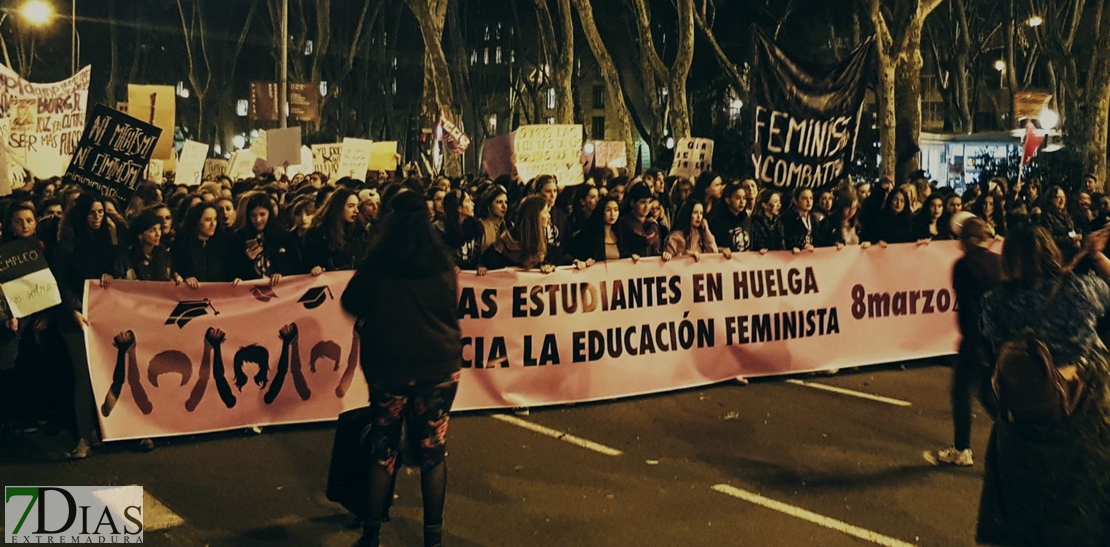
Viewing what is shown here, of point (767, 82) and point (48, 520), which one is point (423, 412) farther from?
point (767, 82)

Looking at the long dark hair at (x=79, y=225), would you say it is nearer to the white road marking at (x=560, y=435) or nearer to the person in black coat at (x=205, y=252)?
the person in black coat at (x=205, y=252)

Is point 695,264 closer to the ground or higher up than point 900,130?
closer to the ground

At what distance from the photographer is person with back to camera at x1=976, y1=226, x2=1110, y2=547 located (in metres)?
4.28

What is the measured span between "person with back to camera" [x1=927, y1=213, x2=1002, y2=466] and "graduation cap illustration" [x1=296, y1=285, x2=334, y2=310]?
4098mm

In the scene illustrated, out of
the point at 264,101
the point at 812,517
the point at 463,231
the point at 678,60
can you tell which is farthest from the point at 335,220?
the point at 264,101

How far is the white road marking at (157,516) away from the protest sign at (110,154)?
474 cm

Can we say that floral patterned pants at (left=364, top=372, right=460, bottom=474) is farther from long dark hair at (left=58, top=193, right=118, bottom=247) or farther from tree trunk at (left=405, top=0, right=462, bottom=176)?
tree trunk at (left=405, top=0, right=462, bottom=176)

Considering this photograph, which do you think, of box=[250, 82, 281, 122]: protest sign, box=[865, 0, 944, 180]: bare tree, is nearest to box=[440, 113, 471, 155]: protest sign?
box=[250, 82, 281, 122]: protest sign

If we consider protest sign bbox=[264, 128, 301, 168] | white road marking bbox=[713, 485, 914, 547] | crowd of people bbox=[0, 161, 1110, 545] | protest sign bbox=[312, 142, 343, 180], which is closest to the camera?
white road marking bbox=[713, 485, 914, 547]

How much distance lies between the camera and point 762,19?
32656 mm

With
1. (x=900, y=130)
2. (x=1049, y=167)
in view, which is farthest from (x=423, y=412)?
(x=1049, y=167)

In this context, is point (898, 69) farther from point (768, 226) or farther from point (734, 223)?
point (734, 223)

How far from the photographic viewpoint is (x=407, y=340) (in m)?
5.21

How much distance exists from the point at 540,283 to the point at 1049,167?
22102 mm
